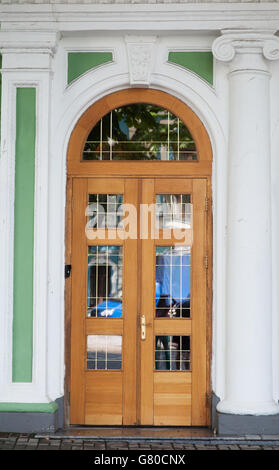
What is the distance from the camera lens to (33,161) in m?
7.24

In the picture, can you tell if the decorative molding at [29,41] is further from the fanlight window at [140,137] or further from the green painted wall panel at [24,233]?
the fanlight window at [140,137]

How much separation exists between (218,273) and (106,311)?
1.24 metres

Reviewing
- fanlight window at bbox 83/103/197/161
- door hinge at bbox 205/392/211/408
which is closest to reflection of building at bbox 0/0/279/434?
door hinge at bbox 205/392/211/408

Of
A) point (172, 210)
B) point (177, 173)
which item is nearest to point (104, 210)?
point (172, 210)

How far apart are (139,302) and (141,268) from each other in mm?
357

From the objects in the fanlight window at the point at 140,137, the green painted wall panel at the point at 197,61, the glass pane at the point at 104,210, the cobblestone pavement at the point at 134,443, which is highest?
the green painted wall panel at the point at 197,61

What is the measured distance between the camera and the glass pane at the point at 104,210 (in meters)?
7.49

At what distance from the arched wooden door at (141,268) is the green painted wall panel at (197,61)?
0.38 metres

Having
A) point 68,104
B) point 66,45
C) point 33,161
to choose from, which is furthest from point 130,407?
point 66,45

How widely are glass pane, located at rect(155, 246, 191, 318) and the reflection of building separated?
28 centimetres

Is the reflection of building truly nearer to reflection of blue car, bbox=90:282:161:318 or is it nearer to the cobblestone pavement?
the cobblestone pavement

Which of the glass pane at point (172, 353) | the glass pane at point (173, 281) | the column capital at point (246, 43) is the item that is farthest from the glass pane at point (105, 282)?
the column capital at point (246, 43)

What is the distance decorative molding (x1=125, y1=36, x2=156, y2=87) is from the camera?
24.1 feet
